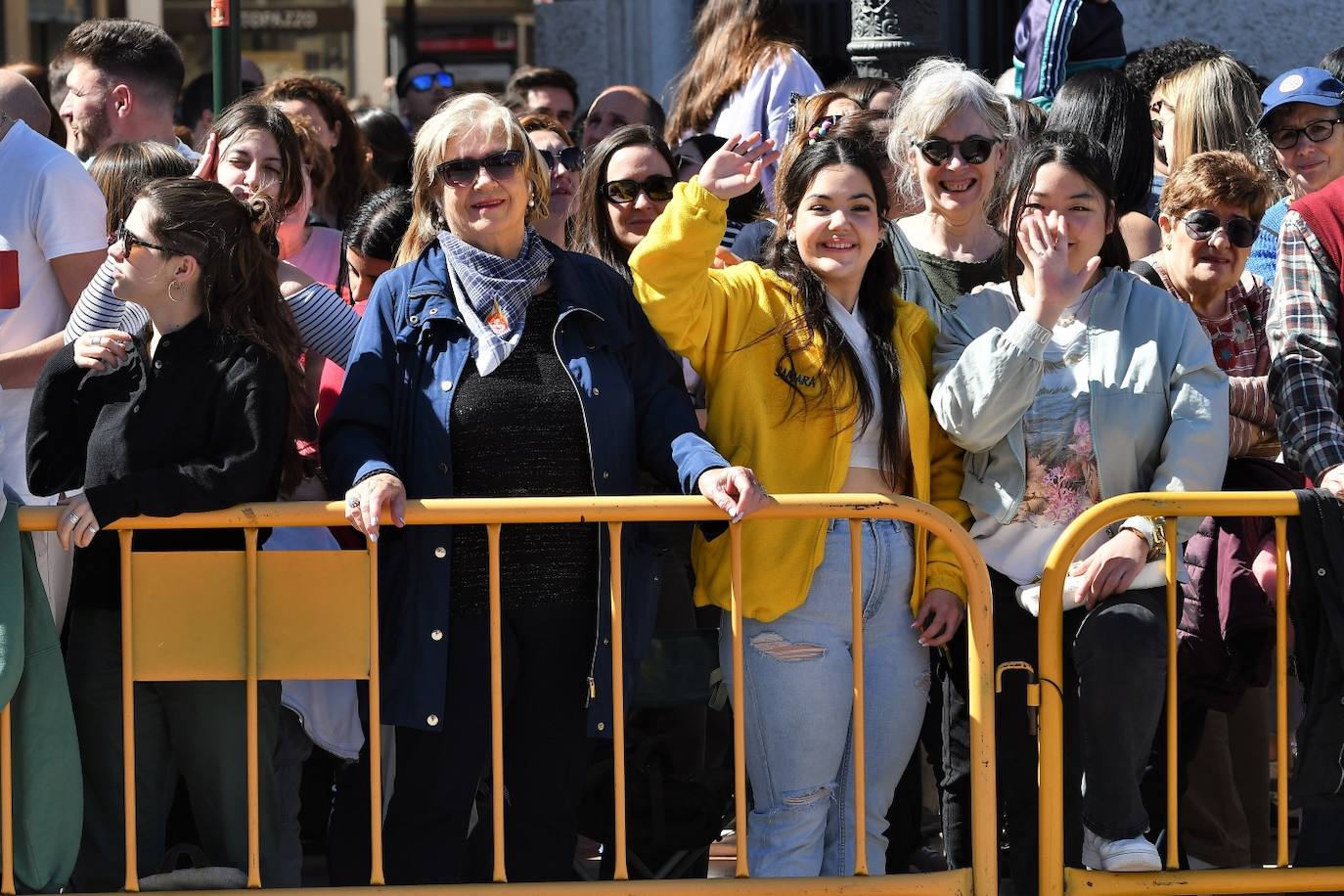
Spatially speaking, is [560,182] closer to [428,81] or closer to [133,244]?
[133,244]

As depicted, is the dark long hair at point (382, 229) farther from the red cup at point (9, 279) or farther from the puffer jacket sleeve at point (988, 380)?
the puffer jacket sleeve at point (988, 380)

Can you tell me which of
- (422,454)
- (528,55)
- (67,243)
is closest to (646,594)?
(422,454)

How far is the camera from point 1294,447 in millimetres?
4551

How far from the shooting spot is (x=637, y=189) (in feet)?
17.7

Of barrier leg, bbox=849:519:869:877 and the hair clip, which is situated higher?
the hair clip

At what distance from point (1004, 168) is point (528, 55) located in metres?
17.8

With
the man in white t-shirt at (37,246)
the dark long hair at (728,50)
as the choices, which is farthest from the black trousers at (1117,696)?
the dark long hair at (728,50)

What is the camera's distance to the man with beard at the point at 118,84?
6.13m

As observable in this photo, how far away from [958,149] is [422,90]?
5345 millimetres

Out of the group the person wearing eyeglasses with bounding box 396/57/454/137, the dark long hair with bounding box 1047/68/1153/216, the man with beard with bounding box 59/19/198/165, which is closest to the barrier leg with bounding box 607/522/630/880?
the dark long hair with bounding box 1047/68/1153/216

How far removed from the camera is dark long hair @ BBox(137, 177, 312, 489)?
4.36 metres

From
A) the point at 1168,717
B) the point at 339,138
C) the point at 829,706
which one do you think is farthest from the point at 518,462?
the point at 339,138

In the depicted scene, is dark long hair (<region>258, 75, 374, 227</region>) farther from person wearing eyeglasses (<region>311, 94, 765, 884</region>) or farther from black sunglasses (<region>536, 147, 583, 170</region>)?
person wearing eyeglasses (<region>311, 94, 765, 884</region>)

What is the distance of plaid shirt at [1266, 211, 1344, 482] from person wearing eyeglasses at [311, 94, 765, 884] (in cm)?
149
